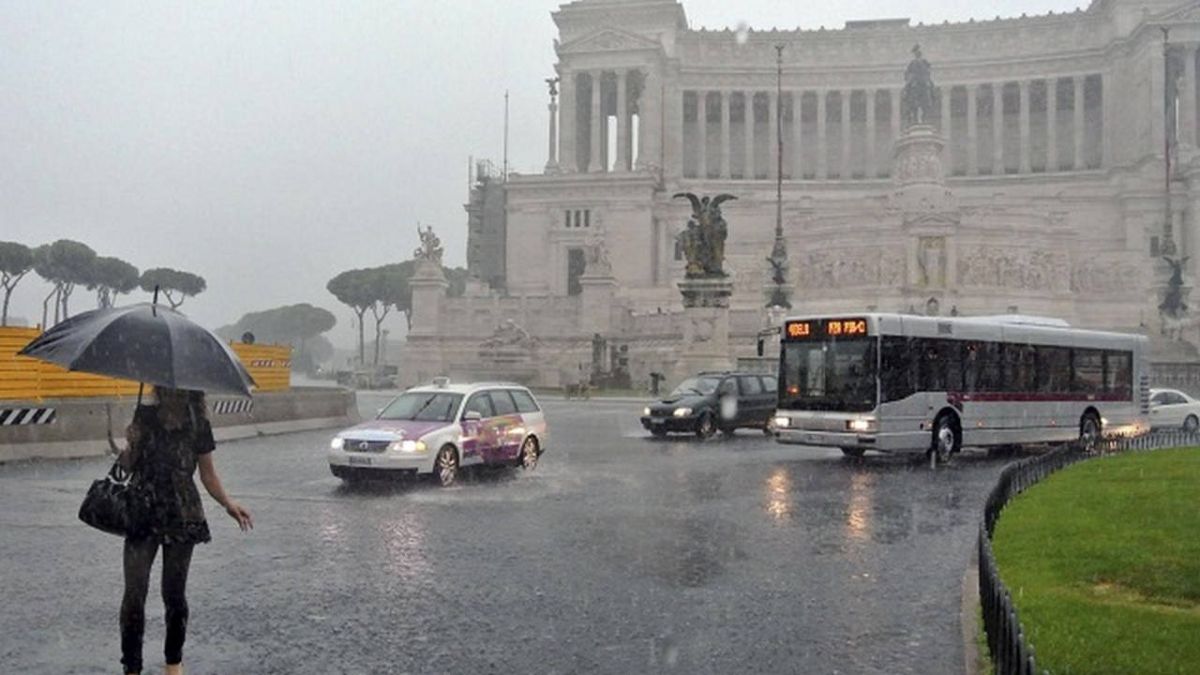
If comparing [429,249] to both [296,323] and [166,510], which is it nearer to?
[166,510]

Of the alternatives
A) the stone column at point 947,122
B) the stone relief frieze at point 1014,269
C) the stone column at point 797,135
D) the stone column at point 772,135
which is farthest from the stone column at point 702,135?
the stone relief frieze at point 1014,269

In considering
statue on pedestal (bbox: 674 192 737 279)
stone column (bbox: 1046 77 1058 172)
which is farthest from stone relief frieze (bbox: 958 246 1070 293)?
stone column (bbox: 1046 77 1058 172)

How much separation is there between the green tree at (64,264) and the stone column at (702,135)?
170 ft

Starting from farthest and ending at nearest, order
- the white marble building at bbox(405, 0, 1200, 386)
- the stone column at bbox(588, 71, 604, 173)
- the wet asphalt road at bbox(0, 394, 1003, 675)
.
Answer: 1. the stone column at bbox(588, 71, 604, 173)
2. the white marble building at bbox(405, 0, 1200, 386)
3. the wet asphalt road at bbox(0, 394, 1003, 675)

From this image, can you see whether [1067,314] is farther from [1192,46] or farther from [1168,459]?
[1168,459]

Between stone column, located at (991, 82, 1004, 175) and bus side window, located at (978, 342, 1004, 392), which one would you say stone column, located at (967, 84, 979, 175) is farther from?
bus side window, located at (978, 342, 1004, 392)

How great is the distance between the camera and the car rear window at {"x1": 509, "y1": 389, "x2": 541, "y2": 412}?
18278mm

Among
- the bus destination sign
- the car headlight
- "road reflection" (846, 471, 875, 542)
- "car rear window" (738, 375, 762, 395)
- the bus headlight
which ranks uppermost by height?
the bus destination sign

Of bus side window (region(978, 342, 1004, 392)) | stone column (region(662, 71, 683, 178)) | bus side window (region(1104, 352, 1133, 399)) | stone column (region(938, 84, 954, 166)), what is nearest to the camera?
bus side window (region(978, 342, 1004, 392))

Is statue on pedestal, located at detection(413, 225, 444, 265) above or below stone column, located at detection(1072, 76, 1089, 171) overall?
below

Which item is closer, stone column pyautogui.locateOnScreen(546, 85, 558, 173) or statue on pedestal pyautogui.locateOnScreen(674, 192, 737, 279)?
statue on pedestal pyautogui.locateOnScreen(674, 192, 737, 279)

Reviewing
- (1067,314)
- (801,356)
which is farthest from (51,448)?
(1067,314)

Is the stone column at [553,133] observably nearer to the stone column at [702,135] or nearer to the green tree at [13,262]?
the stone column at [702,135]

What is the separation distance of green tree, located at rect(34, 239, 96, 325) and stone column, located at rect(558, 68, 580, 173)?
39.3m
